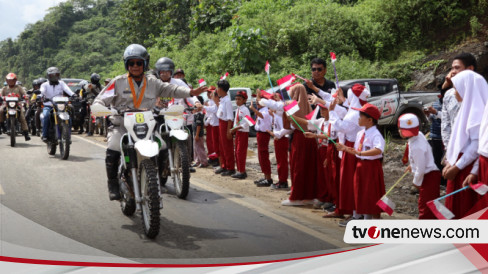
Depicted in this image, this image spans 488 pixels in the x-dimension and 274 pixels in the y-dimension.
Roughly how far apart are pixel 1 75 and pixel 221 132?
9.06 metres

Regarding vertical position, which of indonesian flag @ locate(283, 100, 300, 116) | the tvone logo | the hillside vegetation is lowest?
the tvone logo

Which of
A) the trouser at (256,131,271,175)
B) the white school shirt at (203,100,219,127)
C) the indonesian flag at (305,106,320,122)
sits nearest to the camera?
the indonesian flag at (305,106,320,122)

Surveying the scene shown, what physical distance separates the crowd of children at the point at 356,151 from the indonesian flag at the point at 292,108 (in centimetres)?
1

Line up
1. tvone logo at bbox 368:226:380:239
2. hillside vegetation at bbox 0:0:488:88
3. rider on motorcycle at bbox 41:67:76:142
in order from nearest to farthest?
tvone logo at bbox 368:226:380:239, rider on motorcycle at bbox 41:67:76:142, hillside vegetation at bbox 0:0:488:88

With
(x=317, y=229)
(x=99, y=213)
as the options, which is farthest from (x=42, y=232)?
(x=317, y=229)

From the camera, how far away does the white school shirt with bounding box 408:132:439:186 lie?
539 centimetres

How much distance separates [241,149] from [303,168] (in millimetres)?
2255

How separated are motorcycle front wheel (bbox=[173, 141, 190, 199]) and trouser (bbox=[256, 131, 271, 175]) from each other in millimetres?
1551

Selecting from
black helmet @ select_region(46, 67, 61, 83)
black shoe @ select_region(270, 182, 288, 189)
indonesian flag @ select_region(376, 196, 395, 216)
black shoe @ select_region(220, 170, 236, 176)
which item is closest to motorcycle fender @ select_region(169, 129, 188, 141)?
black shoe @ select_region(270, 182, 288, 189)

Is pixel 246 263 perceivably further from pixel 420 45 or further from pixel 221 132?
pixel 420 45

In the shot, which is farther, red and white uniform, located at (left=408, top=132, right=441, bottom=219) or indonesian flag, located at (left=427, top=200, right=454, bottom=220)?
red and white uniform, located at (left=408, top=132, right=441, bottom=219)

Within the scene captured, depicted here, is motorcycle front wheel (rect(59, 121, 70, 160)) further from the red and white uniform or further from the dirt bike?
the red and white uniform

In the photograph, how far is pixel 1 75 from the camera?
50.8 ft

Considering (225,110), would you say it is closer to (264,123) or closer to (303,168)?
(264,123)
